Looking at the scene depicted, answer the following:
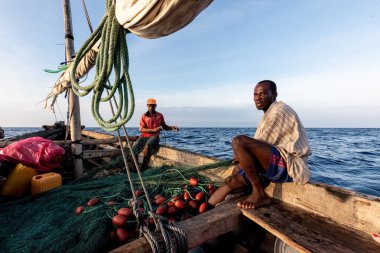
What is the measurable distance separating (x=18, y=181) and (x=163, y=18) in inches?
156

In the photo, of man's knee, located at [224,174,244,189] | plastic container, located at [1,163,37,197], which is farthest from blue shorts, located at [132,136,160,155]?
man's knee, located at [224,174,244,189]

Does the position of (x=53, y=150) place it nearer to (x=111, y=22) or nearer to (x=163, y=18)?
(x=111, y=22)

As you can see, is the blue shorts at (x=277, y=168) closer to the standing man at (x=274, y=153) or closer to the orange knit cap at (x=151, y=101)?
the standing man at (x=274, y=153)

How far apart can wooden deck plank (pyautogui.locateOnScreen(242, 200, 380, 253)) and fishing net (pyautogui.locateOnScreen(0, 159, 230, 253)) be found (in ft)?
3.28

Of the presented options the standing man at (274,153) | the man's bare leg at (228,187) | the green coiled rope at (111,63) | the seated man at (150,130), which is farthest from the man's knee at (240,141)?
the seated man at (150,130)

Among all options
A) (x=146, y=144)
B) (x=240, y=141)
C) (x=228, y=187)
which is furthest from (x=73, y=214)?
(x=146, y=144)

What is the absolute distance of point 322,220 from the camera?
2232 millimetres

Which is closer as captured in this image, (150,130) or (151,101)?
(150,130)

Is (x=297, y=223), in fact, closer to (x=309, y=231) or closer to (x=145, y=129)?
(x=309, y=231)

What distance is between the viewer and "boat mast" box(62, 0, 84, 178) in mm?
4676

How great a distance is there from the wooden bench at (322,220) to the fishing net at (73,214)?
108cm

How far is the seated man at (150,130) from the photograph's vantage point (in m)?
5.57

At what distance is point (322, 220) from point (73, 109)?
4954mm

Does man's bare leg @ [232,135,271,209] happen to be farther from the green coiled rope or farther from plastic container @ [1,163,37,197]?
plastic container @ [1,163,37,197]
